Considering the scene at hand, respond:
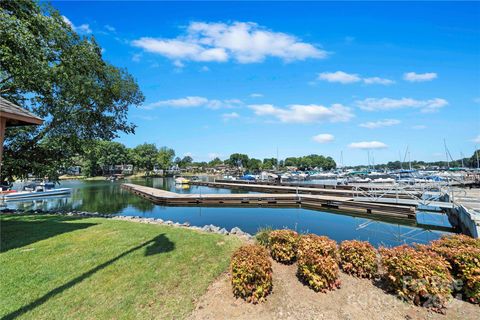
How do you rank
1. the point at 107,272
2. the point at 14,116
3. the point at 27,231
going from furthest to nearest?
1. the point at 27,231
2. the point at 107,272
3. the point at 14,116

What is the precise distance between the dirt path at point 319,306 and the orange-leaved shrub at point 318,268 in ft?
0.46

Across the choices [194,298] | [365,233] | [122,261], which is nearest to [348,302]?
[194,298]

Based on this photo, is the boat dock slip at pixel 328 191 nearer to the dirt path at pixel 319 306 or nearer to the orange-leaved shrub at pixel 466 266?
the orange-leaved shrub at pixel 466 266

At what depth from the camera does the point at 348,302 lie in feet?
13.0

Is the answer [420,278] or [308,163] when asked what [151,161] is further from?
[420,278]

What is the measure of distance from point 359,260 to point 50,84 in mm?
12187

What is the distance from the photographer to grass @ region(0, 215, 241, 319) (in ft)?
12.4

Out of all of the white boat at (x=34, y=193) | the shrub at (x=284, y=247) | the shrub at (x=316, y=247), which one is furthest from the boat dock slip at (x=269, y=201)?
the shrub at (x=284, y=247)

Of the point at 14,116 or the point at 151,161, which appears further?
the point at 151,161

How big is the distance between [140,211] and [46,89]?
1360cm

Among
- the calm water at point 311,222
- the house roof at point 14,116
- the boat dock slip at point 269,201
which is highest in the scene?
the house roof at point 14,116

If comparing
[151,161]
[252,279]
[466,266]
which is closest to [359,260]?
[466,266]

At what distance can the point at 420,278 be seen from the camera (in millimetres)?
3855

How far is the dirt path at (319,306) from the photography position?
363 centimetres
